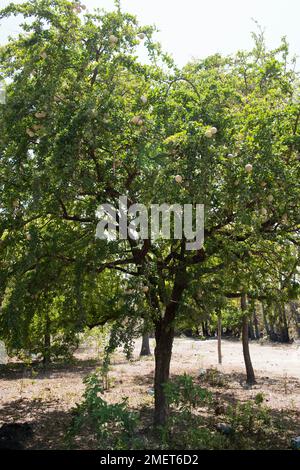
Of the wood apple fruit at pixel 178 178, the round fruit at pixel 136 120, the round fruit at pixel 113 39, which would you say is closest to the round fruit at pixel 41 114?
the round fruit at pixel 136 120

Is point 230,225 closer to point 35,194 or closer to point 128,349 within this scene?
point 128,349

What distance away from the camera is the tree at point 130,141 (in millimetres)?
5758

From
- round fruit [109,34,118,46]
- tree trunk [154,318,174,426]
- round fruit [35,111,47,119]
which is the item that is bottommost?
tree trunk [154,318,174,426]

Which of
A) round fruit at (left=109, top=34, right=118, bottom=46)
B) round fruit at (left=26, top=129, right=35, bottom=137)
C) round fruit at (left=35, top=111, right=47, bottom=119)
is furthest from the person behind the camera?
round fruit at (left=109, top=34, right=118, bottom=46)

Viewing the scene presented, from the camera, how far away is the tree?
576 cm

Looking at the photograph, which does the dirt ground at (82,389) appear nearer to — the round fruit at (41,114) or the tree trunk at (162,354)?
the tree trunk at (162,354)

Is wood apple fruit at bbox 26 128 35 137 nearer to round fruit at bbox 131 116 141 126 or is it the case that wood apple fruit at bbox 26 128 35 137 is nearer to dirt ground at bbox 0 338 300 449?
round fruit at bbox 131 116 141 126

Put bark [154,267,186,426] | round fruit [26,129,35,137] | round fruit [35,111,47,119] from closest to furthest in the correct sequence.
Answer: round fruit [35,111,47,119] → round fruit [26,129,35,137] → bark [154,267,186,426]

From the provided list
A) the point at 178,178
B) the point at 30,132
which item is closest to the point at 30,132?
the point at 30,132

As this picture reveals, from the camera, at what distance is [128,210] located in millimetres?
7477

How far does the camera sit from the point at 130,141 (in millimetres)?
6645

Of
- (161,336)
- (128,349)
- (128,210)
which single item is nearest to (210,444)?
(128,349)

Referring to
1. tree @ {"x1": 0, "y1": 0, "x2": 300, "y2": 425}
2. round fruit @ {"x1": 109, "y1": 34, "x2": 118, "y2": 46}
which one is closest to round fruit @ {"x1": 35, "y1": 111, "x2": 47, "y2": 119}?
tree @ {"x1": 0, "y1": 0, "x2": 300, "y2": 425}

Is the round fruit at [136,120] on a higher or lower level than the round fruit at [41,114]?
higher
